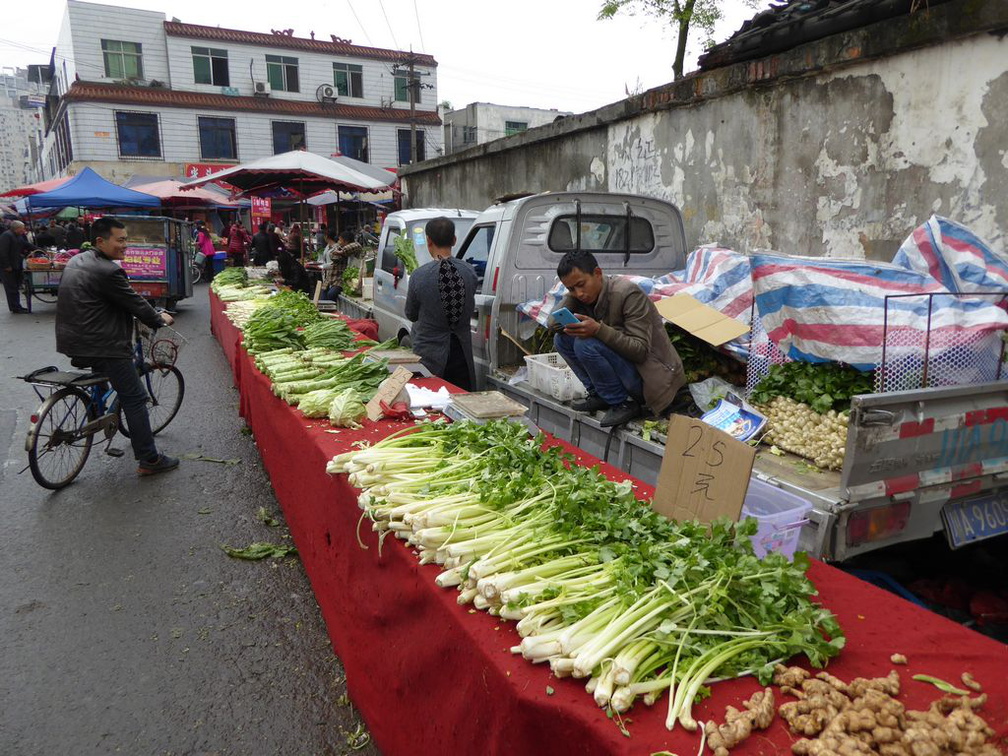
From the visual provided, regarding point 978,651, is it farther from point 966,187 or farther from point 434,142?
point 434,142

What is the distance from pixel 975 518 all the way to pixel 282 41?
41.3 metres

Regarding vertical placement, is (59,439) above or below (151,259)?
below

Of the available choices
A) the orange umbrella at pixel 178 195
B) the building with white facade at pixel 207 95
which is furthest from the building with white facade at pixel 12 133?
the orange umbrella at pixel 178 195

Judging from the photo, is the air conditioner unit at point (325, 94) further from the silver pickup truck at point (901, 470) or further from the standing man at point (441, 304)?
the silver pickup truck at point (901, 470)

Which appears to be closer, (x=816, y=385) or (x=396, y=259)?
(x=816, y=385)

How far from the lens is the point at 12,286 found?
16516mm

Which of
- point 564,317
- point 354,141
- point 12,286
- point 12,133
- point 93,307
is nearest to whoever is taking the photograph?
point 564,317

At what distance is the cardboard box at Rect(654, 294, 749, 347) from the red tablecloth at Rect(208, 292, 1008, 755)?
2.01m

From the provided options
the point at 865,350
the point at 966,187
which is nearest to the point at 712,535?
the point at 865,350

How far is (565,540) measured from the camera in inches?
87.7

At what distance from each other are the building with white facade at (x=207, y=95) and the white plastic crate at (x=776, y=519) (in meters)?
33.2

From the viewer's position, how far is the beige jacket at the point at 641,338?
456cm

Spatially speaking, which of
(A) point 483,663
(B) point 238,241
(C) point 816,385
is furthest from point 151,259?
(A) point 483,663

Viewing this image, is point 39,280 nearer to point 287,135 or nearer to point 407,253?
point 407,253
